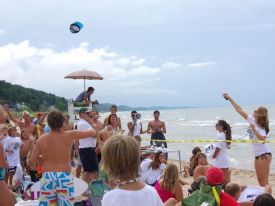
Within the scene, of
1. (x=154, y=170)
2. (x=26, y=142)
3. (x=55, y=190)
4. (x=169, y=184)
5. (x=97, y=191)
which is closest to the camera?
(x=55, y=190)

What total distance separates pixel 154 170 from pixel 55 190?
232 cm

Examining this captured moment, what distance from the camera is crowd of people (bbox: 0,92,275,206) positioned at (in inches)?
94.7

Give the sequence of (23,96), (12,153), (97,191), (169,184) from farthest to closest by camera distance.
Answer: (23,96) < (12,153) < (97,191) < (169,184)

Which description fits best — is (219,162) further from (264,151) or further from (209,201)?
(209,201)

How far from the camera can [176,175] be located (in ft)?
15.9

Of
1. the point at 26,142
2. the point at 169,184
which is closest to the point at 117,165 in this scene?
the point at 169,184

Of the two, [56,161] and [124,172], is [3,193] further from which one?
[124,172]

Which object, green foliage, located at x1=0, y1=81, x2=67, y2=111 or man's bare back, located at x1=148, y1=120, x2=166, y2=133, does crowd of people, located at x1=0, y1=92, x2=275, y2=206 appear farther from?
green foliage, located at x1=0, y1=81, x2=67, y2=111

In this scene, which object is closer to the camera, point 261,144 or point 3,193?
point 3,193

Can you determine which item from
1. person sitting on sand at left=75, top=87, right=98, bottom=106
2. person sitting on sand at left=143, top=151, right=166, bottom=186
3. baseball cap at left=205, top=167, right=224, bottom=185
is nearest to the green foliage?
person sitting on sand at left=75, top=87, right=98, bottom=106

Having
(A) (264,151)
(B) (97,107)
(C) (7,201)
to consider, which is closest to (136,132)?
(B) (97,107)

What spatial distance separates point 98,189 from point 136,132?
515 cm

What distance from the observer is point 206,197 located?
11.6 ft

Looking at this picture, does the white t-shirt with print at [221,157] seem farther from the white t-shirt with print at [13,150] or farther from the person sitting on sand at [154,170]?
the white t-shirt with print at [13,150]
